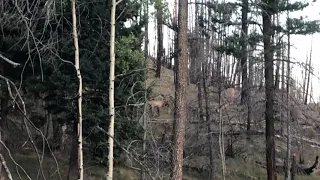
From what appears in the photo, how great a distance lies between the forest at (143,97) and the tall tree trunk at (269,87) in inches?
1.6

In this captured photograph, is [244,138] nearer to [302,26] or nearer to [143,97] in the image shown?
[302,26]

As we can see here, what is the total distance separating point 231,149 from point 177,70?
12.2m

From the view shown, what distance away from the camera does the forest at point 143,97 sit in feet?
32.8

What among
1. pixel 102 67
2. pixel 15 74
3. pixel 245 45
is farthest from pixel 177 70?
pixel 245 45

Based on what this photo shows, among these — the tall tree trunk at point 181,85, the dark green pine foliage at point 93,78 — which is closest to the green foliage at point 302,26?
the dark green pine foliage at point 93,78

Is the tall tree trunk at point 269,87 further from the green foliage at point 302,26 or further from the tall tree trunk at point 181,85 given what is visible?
the tall tree trunk at point 181,85

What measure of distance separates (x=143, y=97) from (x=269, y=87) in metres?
8.35

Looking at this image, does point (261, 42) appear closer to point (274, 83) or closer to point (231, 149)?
point (274, 83)

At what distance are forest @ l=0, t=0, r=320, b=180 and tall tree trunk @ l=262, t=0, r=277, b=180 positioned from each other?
4 cm

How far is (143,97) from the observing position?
34.2ft

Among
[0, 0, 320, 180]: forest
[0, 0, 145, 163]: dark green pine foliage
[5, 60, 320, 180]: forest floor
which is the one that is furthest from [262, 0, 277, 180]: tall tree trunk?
[0, 0, 145, 163]: dark green pine foliage

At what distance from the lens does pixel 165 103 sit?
23.2 meters

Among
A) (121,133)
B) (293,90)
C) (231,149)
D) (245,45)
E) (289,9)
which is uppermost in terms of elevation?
(289,9)

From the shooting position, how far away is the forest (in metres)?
9.98
